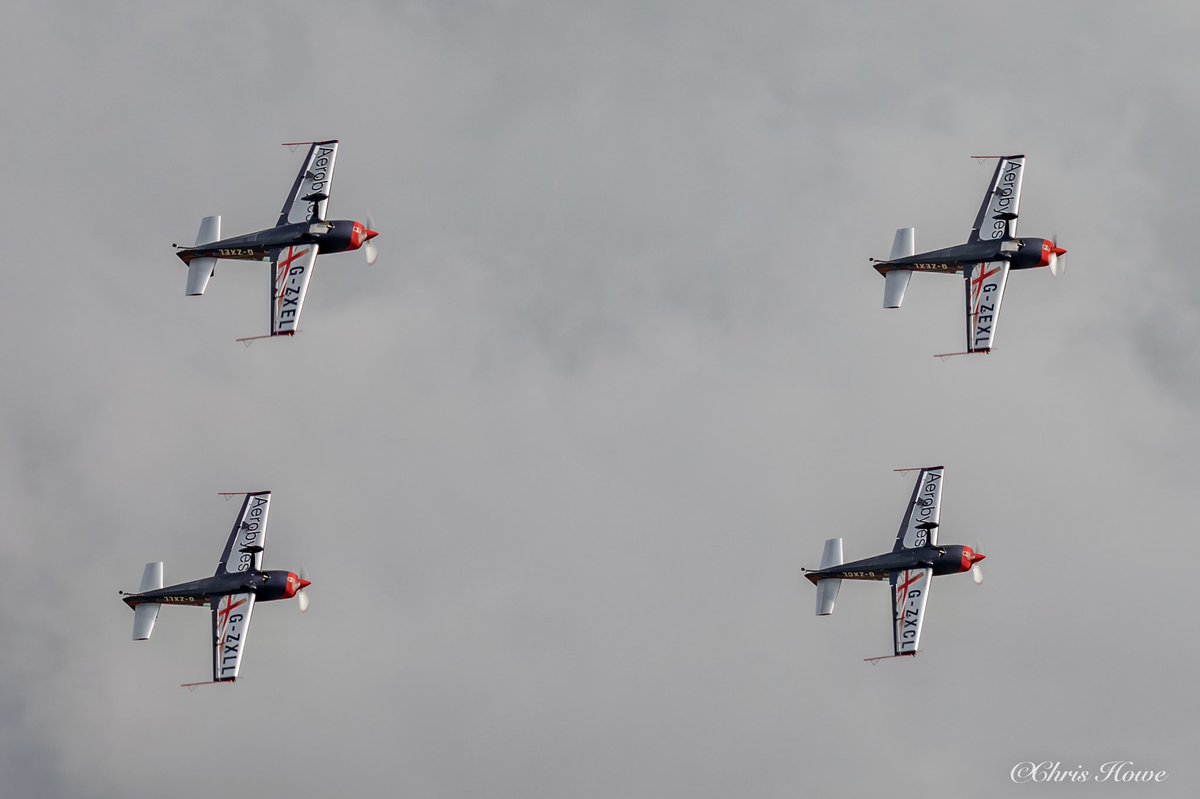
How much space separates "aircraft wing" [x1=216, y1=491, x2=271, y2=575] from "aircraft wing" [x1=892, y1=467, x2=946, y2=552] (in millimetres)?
37625

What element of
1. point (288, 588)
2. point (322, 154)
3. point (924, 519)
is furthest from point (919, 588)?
point (322, 154)

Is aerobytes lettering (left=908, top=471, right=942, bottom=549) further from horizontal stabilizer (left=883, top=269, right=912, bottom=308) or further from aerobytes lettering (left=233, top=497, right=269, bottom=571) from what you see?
aerobytes lettering (left=233, top=497, right=269, bottom=571)

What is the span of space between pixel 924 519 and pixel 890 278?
15450 millimetres

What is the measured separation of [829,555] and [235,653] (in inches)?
1390

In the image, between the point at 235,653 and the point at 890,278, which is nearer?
the point at 235,653

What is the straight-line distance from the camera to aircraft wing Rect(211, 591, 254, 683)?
116125mm

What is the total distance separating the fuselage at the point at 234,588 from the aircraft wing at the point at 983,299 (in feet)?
140

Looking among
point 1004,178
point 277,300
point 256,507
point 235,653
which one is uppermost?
point 1004,178

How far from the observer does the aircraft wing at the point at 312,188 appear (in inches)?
4879

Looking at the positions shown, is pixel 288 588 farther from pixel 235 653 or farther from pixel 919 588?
pixel 919 588

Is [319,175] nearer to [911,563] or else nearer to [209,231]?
[209,231]

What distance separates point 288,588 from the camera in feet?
390

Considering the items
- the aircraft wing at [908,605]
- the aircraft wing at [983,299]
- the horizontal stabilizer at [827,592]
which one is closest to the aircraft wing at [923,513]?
the aircraft wing at [908,605]

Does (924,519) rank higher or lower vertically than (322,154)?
lower
